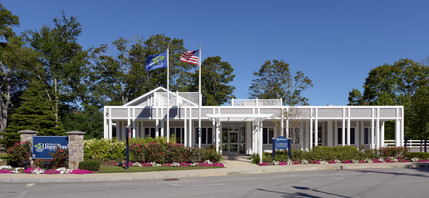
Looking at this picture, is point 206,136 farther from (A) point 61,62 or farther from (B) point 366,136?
(A) point 61,62

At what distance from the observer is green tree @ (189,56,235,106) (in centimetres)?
5066

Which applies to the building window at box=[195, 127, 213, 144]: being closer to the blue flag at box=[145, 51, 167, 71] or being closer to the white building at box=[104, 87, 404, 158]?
the white building at box=[104, 87, 404, 158]

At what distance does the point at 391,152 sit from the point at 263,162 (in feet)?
30.0

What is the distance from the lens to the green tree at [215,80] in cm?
5066

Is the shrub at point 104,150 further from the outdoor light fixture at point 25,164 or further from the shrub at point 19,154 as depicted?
the outdoor light fixture at point 25,164

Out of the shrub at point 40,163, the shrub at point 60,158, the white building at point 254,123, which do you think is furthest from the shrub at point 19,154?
the white building at point 254,123

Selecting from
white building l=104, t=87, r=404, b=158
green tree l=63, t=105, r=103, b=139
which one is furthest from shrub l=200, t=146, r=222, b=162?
green tree l=63, t=105, r=103, b=139

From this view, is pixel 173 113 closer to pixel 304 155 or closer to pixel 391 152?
pixel 304 155

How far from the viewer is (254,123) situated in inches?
1017

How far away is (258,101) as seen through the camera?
2950cm

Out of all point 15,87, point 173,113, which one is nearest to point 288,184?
point 173,113

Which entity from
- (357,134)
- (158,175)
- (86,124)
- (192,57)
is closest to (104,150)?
(158,175)

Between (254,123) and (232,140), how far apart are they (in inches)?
190

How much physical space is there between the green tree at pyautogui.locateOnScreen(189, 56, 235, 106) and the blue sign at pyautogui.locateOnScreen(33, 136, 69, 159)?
33.0 m
